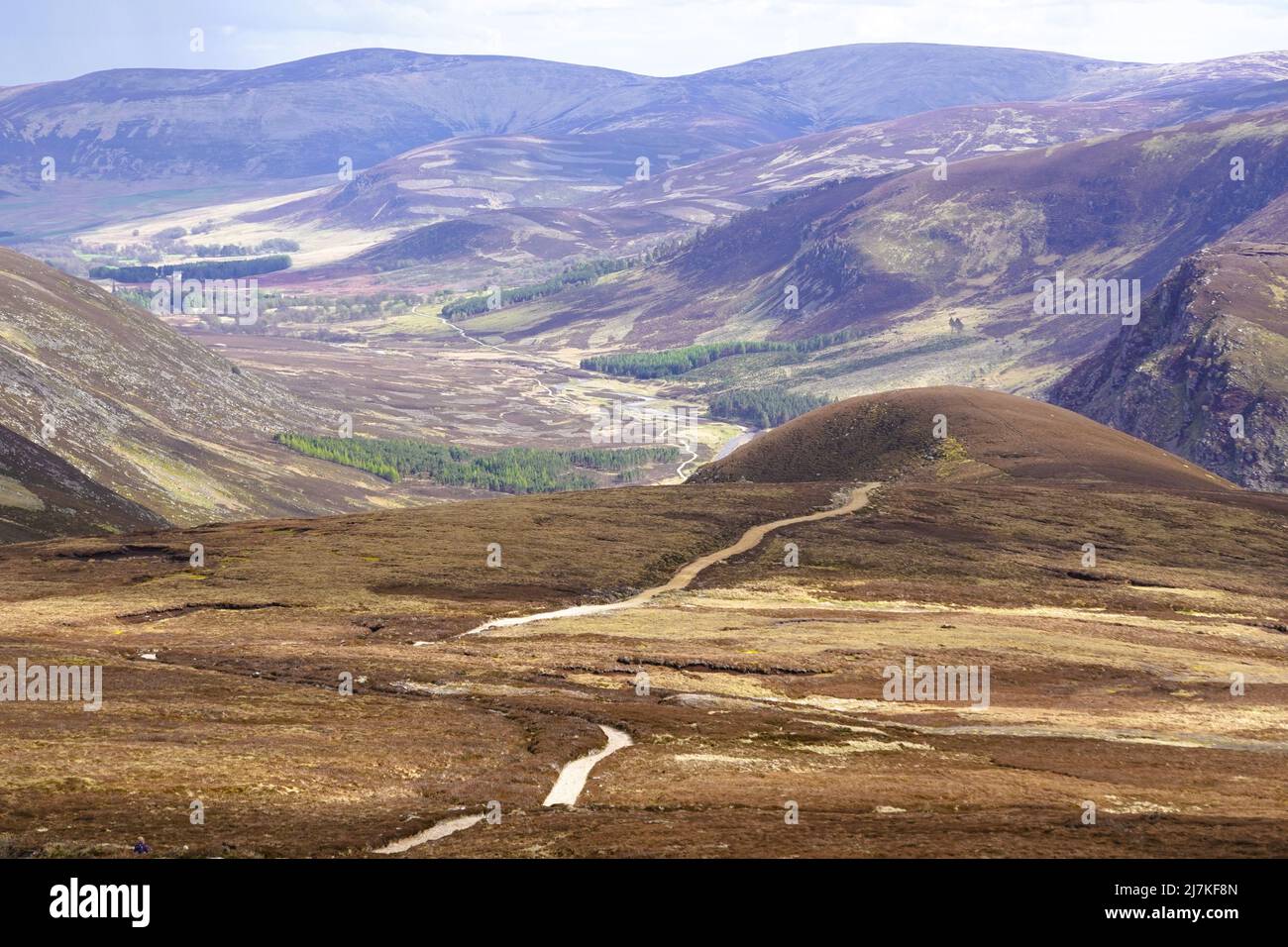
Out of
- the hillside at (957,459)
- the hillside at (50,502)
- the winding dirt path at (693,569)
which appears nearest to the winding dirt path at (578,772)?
the winding dirt path at (693,569)

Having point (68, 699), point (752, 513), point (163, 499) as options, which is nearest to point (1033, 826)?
point (68, 699)

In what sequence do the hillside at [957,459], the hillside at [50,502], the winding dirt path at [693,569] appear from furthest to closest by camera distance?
the hillside at [957,459] < the hillside at [50,502] < the winding dirt path at [693,569]

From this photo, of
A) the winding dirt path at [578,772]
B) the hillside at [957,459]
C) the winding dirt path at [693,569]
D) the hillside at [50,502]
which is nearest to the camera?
the winding dirt path at [578,772]

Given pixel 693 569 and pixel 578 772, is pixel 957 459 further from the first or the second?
pixel 578 772

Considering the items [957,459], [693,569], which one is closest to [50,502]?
[693,569]

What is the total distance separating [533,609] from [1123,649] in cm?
4618

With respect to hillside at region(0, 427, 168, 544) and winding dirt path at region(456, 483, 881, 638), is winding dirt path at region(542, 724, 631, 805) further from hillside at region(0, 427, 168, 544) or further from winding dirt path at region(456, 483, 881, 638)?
hillside at region(0, 427, 168, 544)

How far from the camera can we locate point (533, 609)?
111062mm

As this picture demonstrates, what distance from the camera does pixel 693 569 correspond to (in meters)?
130

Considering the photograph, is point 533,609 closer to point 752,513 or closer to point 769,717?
point 769,717

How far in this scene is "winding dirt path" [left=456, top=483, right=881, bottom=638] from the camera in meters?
107

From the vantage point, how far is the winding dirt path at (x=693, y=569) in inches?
4215

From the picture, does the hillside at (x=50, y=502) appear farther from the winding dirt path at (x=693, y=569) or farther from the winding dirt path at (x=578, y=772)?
the winding dirt path at (x=578, y=772)

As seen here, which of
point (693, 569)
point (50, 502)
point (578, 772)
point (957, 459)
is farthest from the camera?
point (957, 459)
